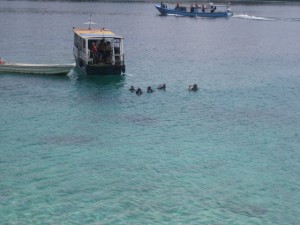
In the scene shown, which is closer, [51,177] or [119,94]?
[51,177]

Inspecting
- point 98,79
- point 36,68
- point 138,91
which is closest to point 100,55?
point 98,79

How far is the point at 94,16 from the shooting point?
128m

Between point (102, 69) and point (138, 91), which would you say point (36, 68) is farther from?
point (138, 91)

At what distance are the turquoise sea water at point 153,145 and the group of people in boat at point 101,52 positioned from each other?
1857 mm

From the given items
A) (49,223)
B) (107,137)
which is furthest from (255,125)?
(49,223)

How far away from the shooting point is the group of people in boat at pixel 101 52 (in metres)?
48.1

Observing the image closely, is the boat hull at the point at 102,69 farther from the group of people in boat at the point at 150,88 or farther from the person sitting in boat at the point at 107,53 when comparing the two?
the group of people in boat at the point at 150,88

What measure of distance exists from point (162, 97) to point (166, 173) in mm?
17231

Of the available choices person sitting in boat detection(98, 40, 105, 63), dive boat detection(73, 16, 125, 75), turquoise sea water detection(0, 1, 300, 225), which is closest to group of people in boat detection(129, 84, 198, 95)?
turquoise sea water detection(0, 1, 300, 225)

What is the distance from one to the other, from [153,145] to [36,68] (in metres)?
22.9

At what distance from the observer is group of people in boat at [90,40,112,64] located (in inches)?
1892

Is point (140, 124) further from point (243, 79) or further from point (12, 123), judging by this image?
point (243, 79)

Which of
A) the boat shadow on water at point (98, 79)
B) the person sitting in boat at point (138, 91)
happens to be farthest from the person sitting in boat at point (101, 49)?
the person sitting in boat at point (138, 91)

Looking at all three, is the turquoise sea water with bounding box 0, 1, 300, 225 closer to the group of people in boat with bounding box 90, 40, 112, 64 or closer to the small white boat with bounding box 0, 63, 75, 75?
the small white boat with bounding box 0, 63, 75, 75
